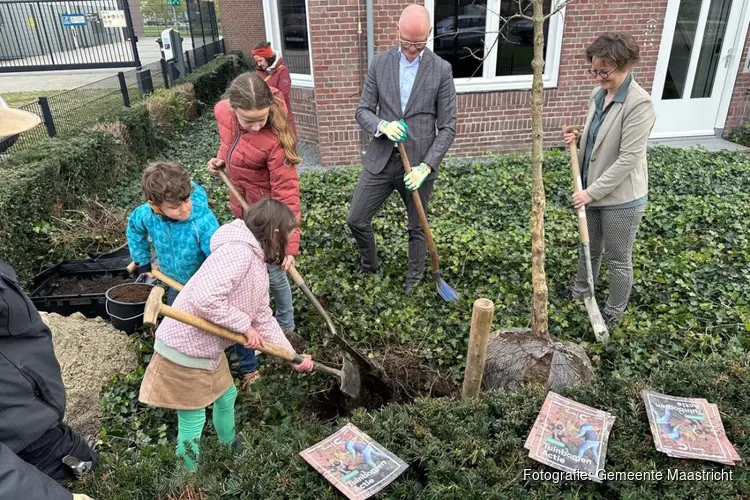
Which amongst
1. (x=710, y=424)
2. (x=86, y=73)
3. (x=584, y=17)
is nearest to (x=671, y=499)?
(x=710, y=424)

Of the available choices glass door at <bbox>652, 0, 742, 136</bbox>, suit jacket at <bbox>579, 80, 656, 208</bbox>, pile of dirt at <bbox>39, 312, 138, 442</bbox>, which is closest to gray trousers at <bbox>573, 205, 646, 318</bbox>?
suit jacket at <bbox>579, 80, 656, 208</bbox>

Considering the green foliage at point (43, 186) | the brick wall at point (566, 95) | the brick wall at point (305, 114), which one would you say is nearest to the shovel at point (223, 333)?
the green foliage at point (43, 186)

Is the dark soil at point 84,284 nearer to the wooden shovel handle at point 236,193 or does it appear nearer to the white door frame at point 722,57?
the wooden shovel handle at point 236,193

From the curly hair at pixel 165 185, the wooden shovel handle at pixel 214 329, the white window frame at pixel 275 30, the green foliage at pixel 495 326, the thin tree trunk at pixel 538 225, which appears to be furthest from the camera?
the white window frame at pixel 275 30

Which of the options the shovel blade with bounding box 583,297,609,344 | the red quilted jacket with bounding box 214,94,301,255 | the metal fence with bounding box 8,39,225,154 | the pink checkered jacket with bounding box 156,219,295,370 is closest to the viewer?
the pink checkered jacket with bounding box 156,219,295,370

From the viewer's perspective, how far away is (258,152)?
327cm

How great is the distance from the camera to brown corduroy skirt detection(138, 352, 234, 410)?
2406 millimetres

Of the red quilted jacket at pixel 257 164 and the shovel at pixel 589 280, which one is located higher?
the red quilted jacket at pixel 257 164

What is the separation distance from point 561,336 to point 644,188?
1.15m

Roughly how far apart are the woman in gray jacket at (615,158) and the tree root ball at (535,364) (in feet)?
2.62

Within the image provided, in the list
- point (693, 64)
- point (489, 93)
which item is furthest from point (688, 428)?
point (693, 64)

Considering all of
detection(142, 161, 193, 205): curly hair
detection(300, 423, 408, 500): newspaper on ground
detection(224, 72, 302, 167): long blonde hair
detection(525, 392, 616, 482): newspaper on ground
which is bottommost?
detection(525, 392, 616, 482): newspaper on ground

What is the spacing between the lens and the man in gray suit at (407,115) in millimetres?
3573

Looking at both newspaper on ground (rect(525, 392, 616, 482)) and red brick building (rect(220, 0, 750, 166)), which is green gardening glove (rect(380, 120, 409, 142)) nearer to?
newspaper on ground (rect(525, 392, 616, 482))
